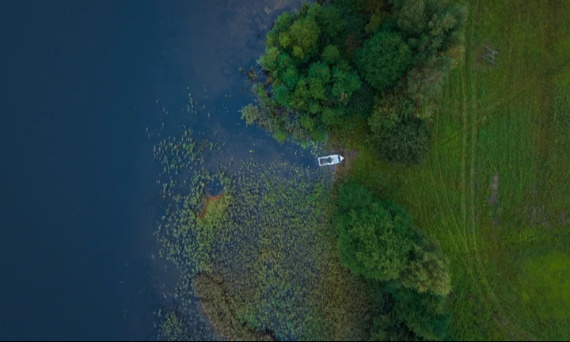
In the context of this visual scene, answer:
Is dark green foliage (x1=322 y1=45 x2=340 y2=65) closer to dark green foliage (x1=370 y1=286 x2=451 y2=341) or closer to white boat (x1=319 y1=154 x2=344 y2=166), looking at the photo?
white boat (x1=319 y1=154 x2=344 y2=166)

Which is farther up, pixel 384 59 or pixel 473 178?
pixel 384 59

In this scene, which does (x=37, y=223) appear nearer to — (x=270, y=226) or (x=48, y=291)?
(x=48, y=291)

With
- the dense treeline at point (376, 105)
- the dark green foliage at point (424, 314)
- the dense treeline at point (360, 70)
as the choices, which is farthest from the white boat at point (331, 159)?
the dark green foliage at point (424, 314)

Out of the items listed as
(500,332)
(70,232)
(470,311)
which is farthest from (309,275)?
(70,232)

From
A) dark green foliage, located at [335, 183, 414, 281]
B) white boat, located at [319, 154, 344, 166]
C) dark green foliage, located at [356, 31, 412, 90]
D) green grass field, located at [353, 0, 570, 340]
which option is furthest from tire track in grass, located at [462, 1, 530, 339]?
white boat, located at [319, 154, 344, 166]

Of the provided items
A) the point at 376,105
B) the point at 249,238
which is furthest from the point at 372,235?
the point at 249,238

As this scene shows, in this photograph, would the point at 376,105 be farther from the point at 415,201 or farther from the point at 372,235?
the point at 372,235
